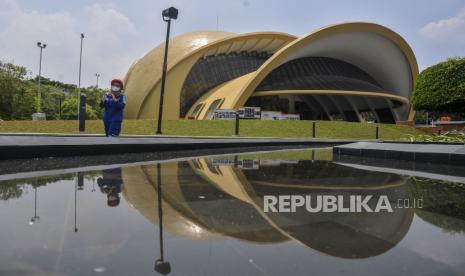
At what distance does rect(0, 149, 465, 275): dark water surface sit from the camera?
1.64 m

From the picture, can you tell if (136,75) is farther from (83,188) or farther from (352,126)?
(83,188)

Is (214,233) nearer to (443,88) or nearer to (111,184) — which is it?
(111,184)

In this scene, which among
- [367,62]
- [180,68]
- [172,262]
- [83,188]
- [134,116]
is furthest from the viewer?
[367,62]

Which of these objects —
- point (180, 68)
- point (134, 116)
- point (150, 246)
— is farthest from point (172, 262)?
point (134, 116)

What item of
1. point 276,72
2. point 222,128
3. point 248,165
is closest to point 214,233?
point 248,165

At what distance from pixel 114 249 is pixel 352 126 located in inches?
974

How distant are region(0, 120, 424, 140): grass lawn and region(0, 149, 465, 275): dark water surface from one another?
55.1 feet

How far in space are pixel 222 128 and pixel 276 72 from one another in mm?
16705

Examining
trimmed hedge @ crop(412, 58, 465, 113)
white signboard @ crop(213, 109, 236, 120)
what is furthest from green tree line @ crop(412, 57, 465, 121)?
white signboard @ crop(213, 109, 236, 120)

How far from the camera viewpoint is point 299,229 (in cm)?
225

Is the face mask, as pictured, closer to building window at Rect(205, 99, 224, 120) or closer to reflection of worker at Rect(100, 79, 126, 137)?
reflection of worker at Rect(100, 79, 126, 137)

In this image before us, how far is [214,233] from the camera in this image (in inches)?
85.0

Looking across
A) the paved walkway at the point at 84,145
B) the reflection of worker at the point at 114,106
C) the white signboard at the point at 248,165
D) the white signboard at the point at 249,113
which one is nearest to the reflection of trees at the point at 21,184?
the paved walkway at the point at 84,145

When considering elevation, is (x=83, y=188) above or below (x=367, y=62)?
below
